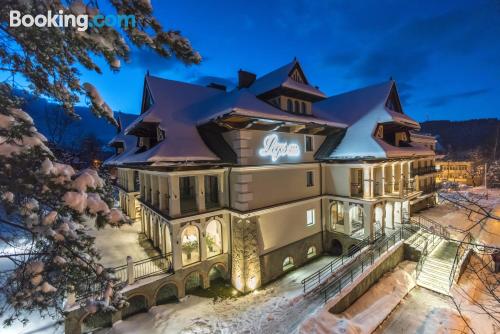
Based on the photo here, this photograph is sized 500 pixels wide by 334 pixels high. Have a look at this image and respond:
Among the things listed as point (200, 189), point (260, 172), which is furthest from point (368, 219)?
point (200, 189)

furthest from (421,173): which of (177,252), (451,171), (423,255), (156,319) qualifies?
(451,171)

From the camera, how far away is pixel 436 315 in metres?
12.4

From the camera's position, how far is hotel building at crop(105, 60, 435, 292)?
1359 cm

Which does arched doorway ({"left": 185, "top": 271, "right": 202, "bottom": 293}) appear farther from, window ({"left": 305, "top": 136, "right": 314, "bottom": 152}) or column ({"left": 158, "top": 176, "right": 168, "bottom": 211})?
window ({"left": 305, "top": 136, "right": 314, "bottom": 152})

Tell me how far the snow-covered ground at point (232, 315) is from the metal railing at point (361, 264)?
1.29 metres

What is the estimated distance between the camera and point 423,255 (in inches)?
651

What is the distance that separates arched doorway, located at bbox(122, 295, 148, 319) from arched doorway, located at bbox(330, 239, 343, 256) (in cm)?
1456

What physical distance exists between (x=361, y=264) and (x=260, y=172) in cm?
936

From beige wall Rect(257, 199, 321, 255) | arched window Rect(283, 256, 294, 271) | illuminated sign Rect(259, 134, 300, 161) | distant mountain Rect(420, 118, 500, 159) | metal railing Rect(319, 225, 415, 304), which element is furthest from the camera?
distant mountain Rect(420, 118, 500, 159)

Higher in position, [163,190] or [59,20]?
A: [59,20]

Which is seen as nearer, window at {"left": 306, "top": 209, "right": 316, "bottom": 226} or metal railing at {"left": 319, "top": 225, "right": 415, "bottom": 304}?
A: metal railing at {"left": 319, "top": 225, "right": 415, "bottom": 304}

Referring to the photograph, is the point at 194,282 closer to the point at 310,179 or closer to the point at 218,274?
the point at 218,274

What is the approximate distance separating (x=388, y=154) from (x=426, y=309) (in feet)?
31.9

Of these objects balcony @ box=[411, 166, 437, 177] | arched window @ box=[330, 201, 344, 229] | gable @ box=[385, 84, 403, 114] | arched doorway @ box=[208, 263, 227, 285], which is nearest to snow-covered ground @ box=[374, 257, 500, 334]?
arched window @ box=[330, 201, 344, 229]
